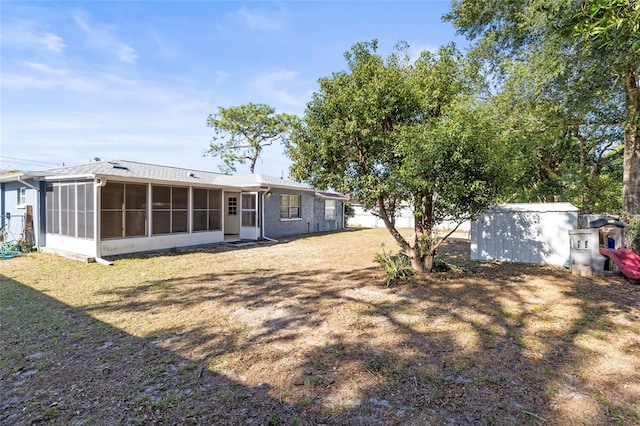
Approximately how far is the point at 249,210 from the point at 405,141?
34.1 ft

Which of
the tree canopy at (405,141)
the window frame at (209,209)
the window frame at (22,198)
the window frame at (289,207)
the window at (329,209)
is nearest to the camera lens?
the tree canopy at (405,141)

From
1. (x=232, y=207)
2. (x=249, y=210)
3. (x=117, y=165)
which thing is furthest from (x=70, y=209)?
(x=249, y=210)

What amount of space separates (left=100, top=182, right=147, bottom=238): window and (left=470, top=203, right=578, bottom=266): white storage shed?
399 inches

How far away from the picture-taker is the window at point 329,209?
2081cm

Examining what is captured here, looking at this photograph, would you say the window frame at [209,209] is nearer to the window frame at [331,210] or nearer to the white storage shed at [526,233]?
the window frame at [331,210]

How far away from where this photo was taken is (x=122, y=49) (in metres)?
10.3

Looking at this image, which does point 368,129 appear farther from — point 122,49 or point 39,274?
point 122,49

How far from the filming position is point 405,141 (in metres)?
5.75

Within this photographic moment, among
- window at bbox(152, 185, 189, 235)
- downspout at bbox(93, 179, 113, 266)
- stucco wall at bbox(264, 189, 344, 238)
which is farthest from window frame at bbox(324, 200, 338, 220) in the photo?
downspout at bbox(93, 179, 113, 266)

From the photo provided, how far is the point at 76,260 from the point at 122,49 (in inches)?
263

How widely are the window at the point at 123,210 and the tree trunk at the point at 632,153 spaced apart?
13.7m

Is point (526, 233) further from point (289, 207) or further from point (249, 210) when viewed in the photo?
point (289, 207)

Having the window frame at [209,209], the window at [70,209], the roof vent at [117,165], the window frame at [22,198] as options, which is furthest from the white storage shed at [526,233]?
the window frame at [22,198]

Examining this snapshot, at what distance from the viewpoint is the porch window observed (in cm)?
1483
